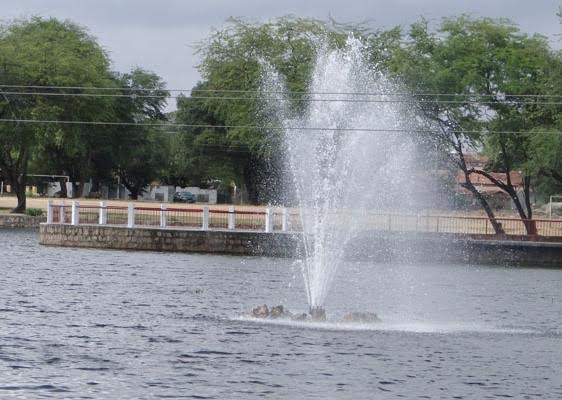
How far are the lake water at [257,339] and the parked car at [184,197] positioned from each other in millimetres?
83527

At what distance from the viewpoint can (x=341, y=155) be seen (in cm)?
5062

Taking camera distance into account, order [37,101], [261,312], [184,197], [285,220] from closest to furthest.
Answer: [261,312] < [285,220] < [37,101] < [184,197]

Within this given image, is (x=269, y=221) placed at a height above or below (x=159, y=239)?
above

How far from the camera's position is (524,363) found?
28109 millimetres

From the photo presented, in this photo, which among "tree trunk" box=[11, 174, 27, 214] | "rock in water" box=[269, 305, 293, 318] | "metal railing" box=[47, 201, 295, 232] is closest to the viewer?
"rock in water" box=[269, 305, 293, 318]

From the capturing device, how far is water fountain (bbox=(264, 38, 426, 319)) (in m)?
39.5

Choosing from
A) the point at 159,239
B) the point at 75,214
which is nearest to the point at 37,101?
the point at 75,214

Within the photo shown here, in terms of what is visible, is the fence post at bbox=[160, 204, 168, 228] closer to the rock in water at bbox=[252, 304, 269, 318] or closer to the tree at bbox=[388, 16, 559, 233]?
the tree at bbox=[388, 16, 559, 233]

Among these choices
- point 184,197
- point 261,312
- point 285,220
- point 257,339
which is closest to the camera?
point 257,339

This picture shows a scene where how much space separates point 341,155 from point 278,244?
45.9 feet

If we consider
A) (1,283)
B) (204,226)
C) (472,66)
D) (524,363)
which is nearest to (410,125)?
(472,66)

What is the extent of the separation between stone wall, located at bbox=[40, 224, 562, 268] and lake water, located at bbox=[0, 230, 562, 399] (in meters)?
12.2

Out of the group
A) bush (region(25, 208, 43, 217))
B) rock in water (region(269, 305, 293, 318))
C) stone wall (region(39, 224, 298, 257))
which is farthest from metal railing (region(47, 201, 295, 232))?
rock in water (region(269, 305, 293, 318))

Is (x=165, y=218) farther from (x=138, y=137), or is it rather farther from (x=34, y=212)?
(x=138, y=137)
